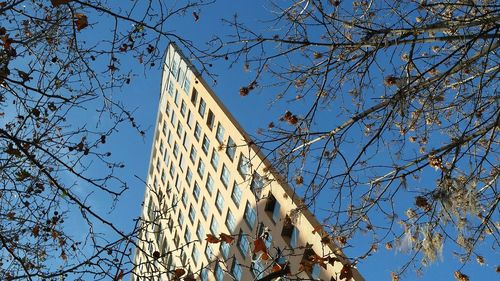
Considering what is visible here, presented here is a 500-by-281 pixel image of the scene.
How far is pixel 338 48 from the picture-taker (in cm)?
705

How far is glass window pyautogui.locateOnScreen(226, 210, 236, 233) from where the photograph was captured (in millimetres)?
33253

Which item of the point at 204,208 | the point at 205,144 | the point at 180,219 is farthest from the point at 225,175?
the point at 180,219

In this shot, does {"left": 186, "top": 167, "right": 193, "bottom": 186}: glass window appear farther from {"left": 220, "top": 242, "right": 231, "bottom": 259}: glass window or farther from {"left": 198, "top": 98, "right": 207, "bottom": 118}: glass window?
{"left": 220, "top": 242, "right": 231, "bottom": 259}: glass window

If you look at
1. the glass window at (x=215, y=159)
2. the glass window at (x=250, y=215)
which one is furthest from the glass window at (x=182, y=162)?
the glass window at (x=250, y=215)

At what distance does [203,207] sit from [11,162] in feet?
102

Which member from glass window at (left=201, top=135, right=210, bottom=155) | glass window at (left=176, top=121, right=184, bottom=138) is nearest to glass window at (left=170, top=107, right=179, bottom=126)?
glass window at (left=176, top=121, right=184, bottom=138)

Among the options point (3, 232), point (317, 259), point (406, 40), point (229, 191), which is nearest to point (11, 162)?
point (3, 232)

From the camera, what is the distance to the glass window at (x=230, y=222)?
33253mm

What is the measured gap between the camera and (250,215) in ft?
104

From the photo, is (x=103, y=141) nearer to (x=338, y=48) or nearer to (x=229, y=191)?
(x=338, y=48)

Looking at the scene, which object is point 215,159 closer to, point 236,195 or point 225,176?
point 225,176

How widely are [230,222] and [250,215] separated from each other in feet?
8.75

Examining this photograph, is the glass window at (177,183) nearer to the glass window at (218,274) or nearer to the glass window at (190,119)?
the glass window at (190,119)

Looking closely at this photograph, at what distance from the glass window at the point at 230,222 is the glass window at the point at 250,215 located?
1.62 meters
